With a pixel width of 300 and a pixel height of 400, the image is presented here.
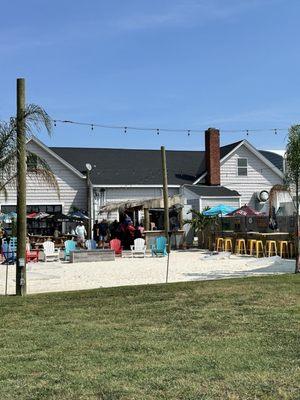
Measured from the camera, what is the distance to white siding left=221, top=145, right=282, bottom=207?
35.3 meters

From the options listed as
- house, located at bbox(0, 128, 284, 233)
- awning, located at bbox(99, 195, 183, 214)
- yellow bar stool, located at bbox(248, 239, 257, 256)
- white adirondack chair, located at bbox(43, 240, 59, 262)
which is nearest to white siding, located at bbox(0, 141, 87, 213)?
house, located at bbox(0, 128, 284, 233)

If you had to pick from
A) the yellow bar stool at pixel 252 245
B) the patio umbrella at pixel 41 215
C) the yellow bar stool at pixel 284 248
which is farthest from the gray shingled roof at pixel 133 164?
the yellow bar stool at pixel 284 248

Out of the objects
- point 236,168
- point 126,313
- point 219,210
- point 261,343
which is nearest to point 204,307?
point 126,313

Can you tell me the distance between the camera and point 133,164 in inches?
1396

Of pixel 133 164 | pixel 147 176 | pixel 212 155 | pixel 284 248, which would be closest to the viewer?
pixel 284 248

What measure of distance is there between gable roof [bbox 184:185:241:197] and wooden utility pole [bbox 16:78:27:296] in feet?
67.3

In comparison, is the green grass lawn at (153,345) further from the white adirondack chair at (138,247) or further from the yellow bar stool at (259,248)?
the white adirondack chair at (138,247)

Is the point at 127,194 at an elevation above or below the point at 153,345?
above

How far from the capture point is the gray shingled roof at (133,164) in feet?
110

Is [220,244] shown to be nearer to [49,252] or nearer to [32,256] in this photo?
[49,252]

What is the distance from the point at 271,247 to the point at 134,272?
7.16 meters

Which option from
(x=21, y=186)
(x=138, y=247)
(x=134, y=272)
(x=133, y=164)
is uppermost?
(x=133, y=164)

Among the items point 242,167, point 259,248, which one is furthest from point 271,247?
point 242,167

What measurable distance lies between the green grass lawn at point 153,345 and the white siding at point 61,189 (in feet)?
70.4
